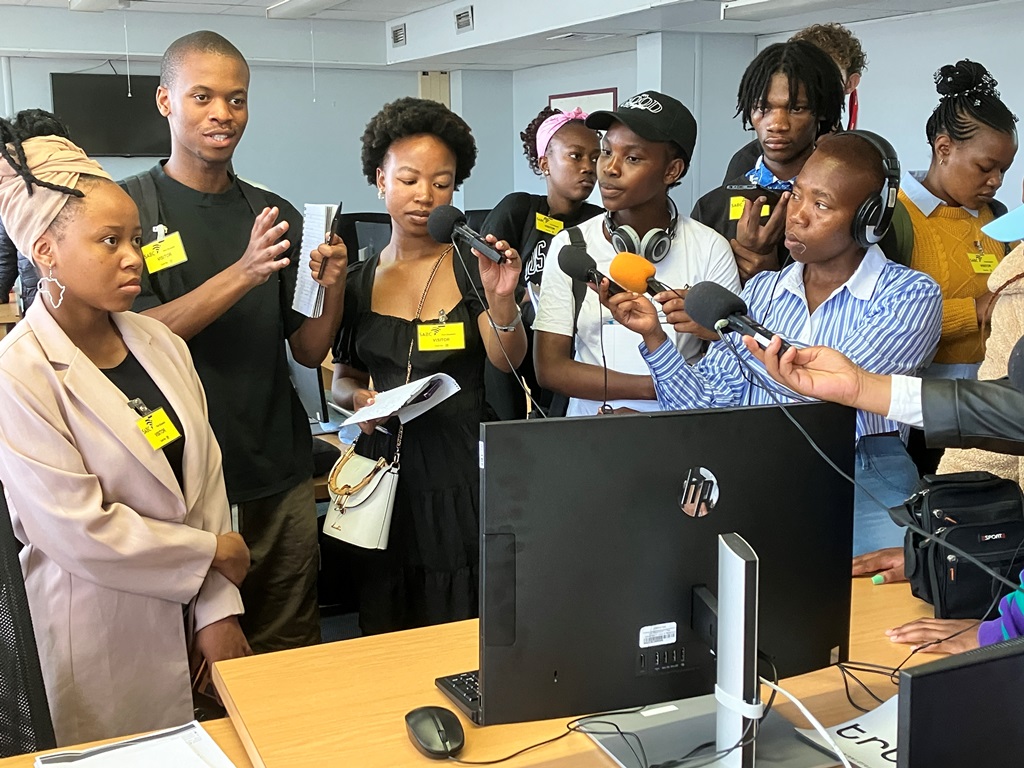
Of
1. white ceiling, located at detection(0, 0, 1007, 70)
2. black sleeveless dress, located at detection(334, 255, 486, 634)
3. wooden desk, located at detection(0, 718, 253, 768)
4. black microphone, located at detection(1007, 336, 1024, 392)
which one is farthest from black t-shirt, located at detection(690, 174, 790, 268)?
white ceiling, located at detection(0, 0, 1007, 70)

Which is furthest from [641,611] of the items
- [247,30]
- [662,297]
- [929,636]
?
[247,30]

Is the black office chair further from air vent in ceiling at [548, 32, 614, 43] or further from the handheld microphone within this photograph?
air vent in ceiling at [548, 32, 614, 43]

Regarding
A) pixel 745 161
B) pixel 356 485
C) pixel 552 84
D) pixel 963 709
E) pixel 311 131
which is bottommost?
pixel 356 485

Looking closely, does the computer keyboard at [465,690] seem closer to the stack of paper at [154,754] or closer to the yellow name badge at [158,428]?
the stack of paper at [154,754]

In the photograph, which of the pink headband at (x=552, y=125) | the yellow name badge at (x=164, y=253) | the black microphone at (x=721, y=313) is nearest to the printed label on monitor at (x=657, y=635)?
the black microphone at (x=721, y=313)

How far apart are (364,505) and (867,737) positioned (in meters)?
1.32

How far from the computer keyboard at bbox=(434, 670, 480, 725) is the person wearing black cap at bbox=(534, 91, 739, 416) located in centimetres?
105

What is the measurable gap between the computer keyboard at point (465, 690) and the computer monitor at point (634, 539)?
183mm

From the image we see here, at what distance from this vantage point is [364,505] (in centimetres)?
240

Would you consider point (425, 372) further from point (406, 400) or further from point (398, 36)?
point (398, 36)

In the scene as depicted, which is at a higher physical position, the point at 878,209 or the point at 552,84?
the point at 552,84

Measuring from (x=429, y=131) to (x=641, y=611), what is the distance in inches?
65.0

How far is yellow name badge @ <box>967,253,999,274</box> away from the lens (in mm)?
2789

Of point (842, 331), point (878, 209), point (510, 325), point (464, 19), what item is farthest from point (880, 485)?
point (464, 19)
